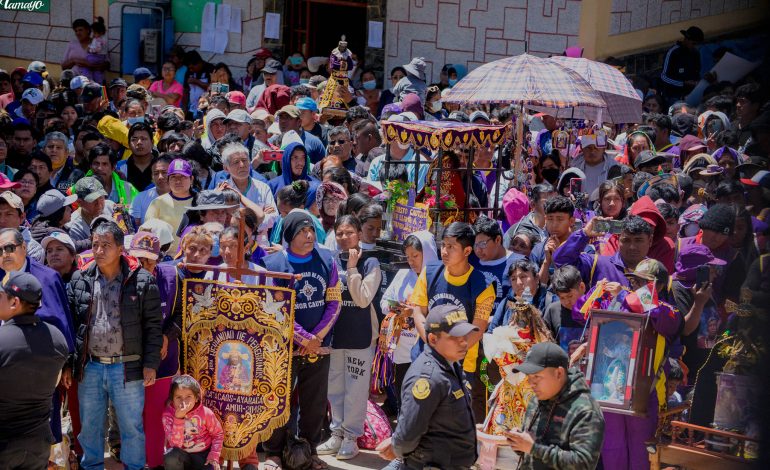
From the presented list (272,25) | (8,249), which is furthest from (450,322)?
(272,25)

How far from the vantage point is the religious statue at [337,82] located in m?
12.1

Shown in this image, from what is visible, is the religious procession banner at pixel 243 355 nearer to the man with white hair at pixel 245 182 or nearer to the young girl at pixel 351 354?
the young girl at pixel 351 354

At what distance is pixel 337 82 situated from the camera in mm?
12312

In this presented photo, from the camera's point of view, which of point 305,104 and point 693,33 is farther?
point 693,33

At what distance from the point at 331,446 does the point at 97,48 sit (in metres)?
11.6

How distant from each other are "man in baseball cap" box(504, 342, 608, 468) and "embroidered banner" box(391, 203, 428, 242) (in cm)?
306

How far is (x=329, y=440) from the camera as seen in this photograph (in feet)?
24.6

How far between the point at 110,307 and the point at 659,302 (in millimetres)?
3468

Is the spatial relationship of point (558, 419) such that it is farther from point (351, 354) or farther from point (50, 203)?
point (50, 203)

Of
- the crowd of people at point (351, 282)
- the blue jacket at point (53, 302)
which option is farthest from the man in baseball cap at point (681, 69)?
the blue jacket at point (53, 302)

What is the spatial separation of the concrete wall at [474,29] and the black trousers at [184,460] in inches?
460

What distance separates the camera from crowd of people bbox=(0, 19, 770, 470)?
5.46m

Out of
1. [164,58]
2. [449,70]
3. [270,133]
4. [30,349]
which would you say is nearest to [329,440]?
[30,349]

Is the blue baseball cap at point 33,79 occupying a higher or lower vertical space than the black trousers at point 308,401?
higher
